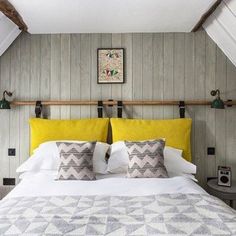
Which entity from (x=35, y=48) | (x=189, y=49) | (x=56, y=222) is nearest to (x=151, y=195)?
(x=56, y=222)

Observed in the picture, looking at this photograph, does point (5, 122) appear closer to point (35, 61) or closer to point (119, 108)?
point (35, 61)

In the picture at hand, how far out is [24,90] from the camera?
304cm

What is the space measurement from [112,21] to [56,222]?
1.99 m

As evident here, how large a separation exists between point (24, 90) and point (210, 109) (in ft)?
6.87

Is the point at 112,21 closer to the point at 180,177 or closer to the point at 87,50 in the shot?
the point at 87,50

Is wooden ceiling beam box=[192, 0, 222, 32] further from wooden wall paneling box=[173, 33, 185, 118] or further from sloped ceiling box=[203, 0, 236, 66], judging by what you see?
wooden wall paneling box=[173, 33, 185, 118]

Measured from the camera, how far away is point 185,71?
300cm

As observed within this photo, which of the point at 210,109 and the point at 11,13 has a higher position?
the point at 11,13

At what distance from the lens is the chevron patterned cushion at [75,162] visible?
2.29 meters

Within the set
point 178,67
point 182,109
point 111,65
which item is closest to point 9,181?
point 111,65

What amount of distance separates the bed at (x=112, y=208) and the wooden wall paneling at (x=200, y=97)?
632 millimetres

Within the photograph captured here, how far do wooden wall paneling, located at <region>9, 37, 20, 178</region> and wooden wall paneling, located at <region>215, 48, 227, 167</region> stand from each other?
2228mm

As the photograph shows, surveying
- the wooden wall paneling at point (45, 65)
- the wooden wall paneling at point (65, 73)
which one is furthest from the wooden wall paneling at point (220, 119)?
the wooden wall paneling at point (45, 65)

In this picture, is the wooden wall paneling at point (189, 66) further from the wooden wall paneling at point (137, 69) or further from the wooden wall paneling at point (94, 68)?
the wooden wall paneling at point (94, 68)
